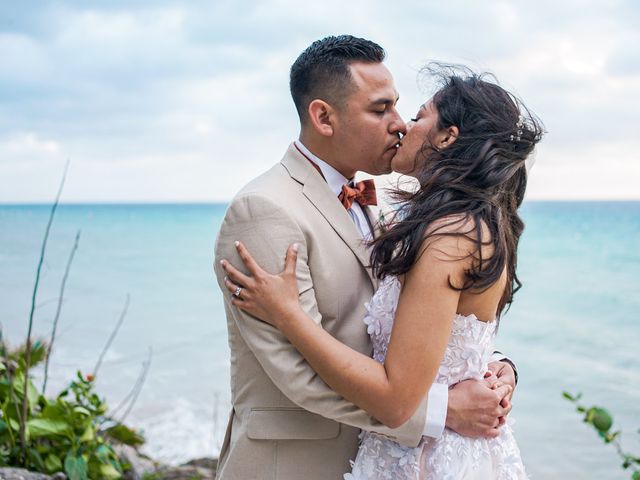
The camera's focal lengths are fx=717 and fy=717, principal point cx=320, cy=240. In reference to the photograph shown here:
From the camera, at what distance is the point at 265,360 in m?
2.18

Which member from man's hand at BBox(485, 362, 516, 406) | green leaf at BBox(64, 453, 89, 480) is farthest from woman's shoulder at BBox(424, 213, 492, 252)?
green leaf at BBox(64, 453, 89, 480)

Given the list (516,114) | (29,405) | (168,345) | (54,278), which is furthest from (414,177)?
(54,278)

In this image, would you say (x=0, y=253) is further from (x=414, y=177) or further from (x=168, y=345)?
(x=414, y=177)

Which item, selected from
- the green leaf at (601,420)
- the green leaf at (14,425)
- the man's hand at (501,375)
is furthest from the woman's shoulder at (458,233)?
the green leaf at (14,425)

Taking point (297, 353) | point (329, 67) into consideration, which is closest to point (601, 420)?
point (297, 353)

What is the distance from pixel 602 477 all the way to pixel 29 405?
19.7 ft

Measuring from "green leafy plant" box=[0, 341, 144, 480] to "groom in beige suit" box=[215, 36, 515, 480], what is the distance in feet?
5.89

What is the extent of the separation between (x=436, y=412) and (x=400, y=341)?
0.30m

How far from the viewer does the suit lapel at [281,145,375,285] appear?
96.8 inches

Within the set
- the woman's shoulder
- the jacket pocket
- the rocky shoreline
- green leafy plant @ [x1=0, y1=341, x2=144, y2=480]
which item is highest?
the woman's shoulder

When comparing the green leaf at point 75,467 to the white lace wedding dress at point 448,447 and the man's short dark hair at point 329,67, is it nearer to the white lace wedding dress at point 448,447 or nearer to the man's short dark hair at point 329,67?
the white lace wedding dress at point 448,447

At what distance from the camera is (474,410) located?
2.23 meters

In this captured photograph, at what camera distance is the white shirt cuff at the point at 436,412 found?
2176 mm

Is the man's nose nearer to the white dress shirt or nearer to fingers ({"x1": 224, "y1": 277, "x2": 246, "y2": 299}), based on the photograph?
the white dress shirt
